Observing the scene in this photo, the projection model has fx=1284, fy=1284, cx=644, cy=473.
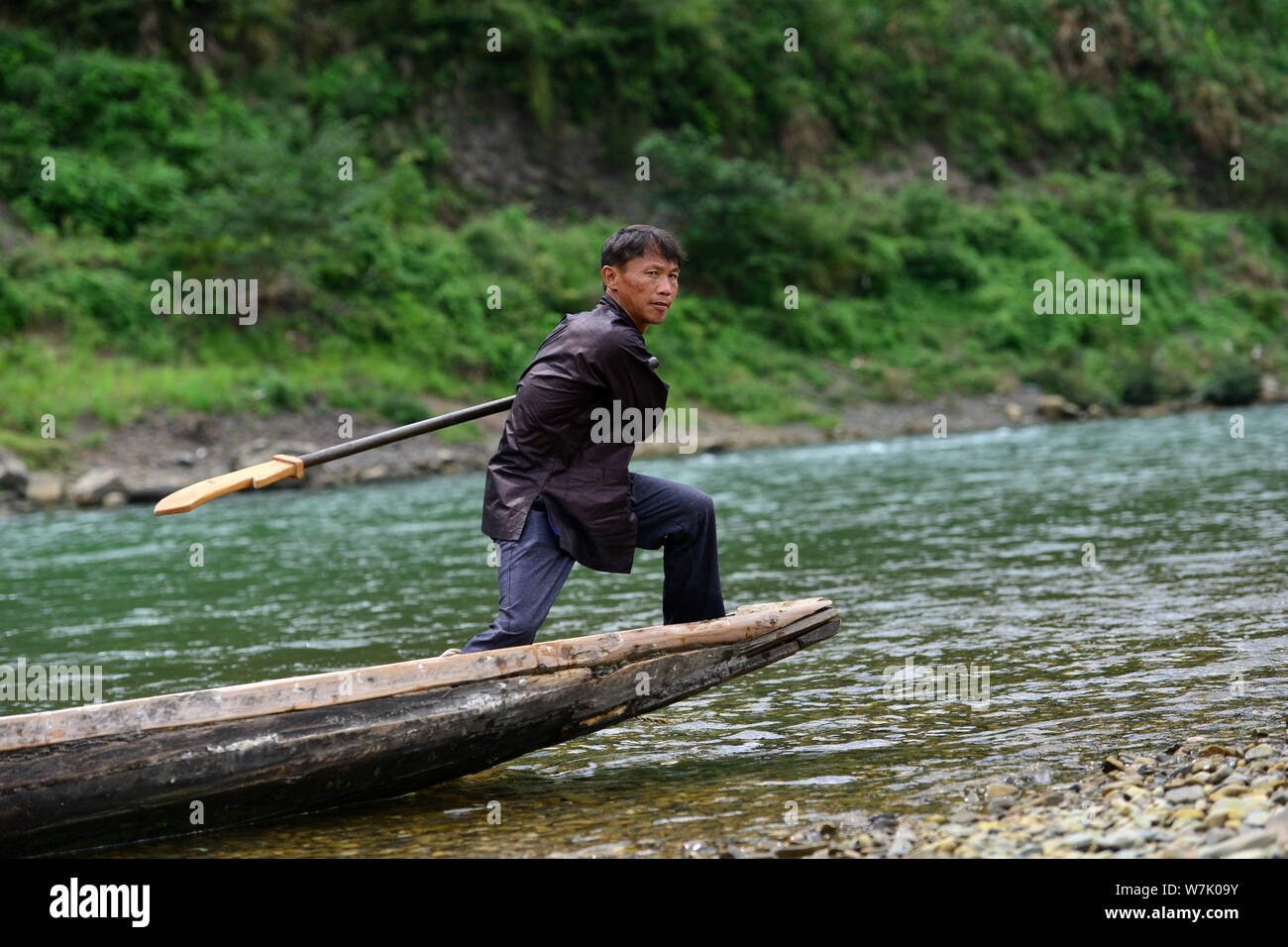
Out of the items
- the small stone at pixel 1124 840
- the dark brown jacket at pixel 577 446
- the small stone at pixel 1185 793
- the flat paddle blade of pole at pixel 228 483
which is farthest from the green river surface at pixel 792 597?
the flat paddle blade of pole at pixel 228 483

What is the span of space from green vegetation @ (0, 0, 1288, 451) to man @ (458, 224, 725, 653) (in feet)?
57.8

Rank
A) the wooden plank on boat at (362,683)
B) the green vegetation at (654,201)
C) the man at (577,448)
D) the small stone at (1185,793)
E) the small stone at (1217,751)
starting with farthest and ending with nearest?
1. the green vegetation at (654,201)
2. the man at (577,448)
3. the small stone at (1217,751)
4. the wooden plank on boat at (362,683)
5. the small stone at (1185,793)

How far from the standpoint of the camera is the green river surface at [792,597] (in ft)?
15.9

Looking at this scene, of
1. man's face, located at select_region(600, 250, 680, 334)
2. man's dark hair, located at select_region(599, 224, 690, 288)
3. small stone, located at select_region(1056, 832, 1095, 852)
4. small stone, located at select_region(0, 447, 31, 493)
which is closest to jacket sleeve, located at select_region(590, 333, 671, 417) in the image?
man's face, located at select_region(600, 250, 680, 334)

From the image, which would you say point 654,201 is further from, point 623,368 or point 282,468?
point 623,368

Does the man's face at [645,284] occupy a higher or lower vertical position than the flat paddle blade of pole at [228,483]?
higher

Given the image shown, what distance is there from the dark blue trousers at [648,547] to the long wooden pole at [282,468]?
567mm

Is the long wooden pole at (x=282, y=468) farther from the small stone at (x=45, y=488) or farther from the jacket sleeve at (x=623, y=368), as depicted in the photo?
the small stone at (x=45, y=488)

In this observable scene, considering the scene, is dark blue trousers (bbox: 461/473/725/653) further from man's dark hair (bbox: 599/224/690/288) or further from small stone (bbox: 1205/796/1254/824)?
small stone (bbox: 1205/796/1254/824)

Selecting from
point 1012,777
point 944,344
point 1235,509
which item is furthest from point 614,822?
point 944,344

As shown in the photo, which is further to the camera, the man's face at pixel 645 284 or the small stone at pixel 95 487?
the small stone at pixel 95 487

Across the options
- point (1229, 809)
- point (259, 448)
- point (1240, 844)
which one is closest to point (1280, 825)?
point (1240, 844)

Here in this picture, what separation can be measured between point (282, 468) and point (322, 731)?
1187 mm
